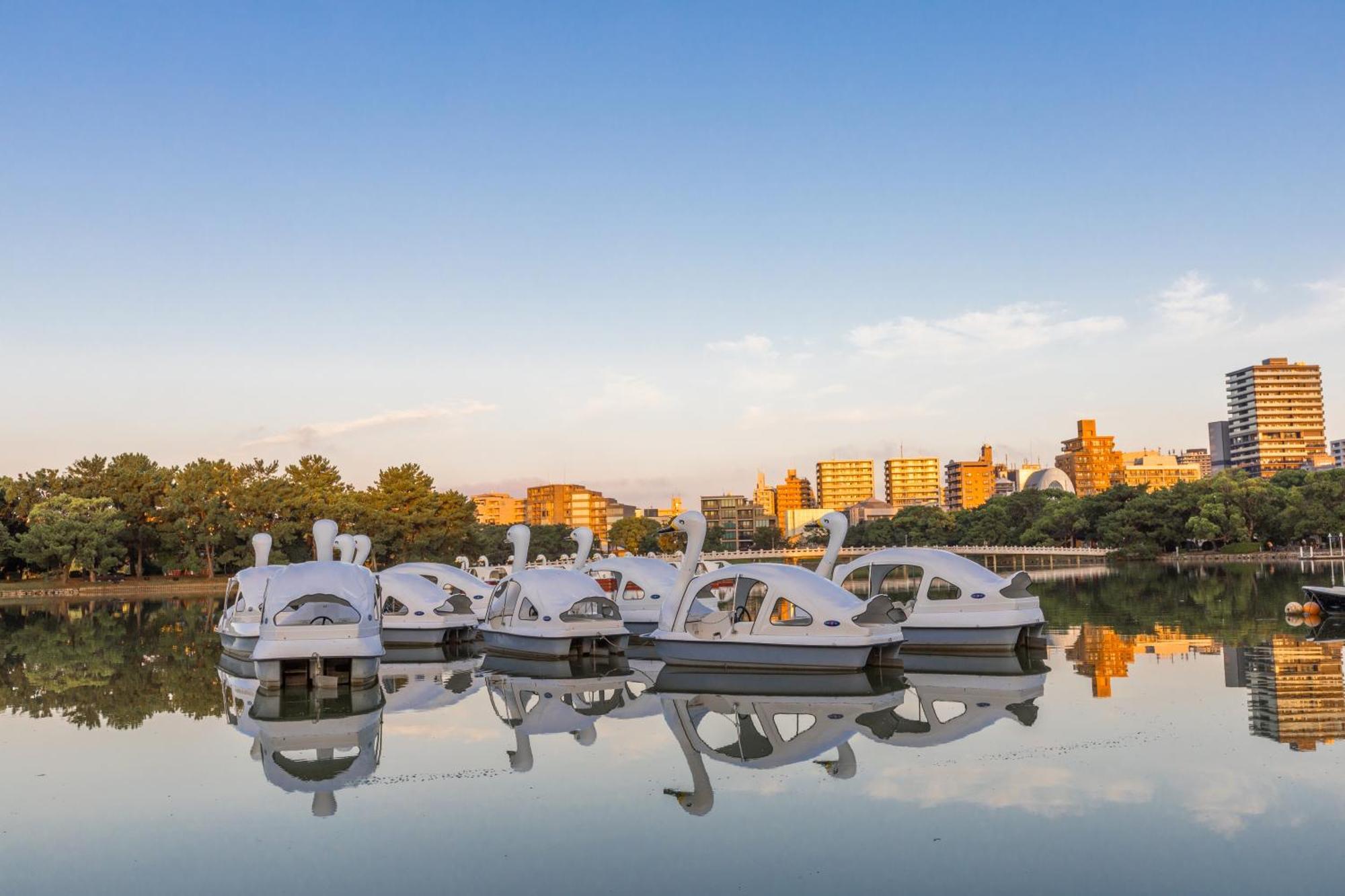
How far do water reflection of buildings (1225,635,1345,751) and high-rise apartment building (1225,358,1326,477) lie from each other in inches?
7437

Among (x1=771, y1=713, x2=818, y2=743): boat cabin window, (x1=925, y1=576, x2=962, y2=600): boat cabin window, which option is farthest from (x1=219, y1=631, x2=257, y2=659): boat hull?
(x1=925, y1=576, x2=962, y2=600): boat cabin window

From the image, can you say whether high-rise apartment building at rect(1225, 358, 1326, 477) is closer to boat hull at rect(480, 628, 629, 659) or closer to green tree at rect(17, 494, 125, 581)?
green tree at rect(17, 494, 125, 581)

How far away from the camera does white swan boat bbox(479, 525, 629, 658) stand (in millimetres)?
23578

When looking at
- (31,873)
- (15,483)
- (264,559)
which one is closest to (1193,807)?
(31,873)

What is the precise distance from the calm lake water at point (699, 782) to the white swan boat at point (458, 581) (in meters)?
8.90

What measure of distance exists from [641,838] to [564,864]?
0.96 metres

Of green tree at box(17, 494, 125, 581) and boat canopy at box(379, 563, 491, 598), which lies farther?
green tree at box(17, 494, 125, 581)

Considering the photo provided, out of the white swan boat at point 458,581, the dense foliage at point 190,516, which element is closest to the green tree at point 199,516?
the dense foliage at point 190,516

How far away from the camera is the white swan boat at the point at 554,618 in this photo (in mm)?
23578

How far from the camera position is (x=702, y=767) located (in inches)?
504

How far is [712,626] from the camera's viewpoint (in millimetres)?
21578

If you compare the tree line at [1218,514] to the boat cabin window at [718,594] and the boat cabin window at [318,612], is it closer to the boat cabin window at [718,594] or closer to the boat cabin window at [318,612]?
the boat cabin window at [718,594]

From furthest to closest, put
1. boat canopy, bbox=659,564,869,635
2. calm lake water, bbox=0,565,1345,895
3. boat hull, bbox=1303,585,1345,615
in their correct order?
boat hull, bbox=1303,585,1345,615, boat canopy, bbox=659,564,869,635, calm lake water, bbox=0,565,1345,895

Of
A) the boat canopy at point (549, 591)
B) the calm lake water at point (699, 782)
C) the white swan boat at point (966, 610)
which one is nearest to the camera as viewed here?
the calm lake water at point (699, 782)
